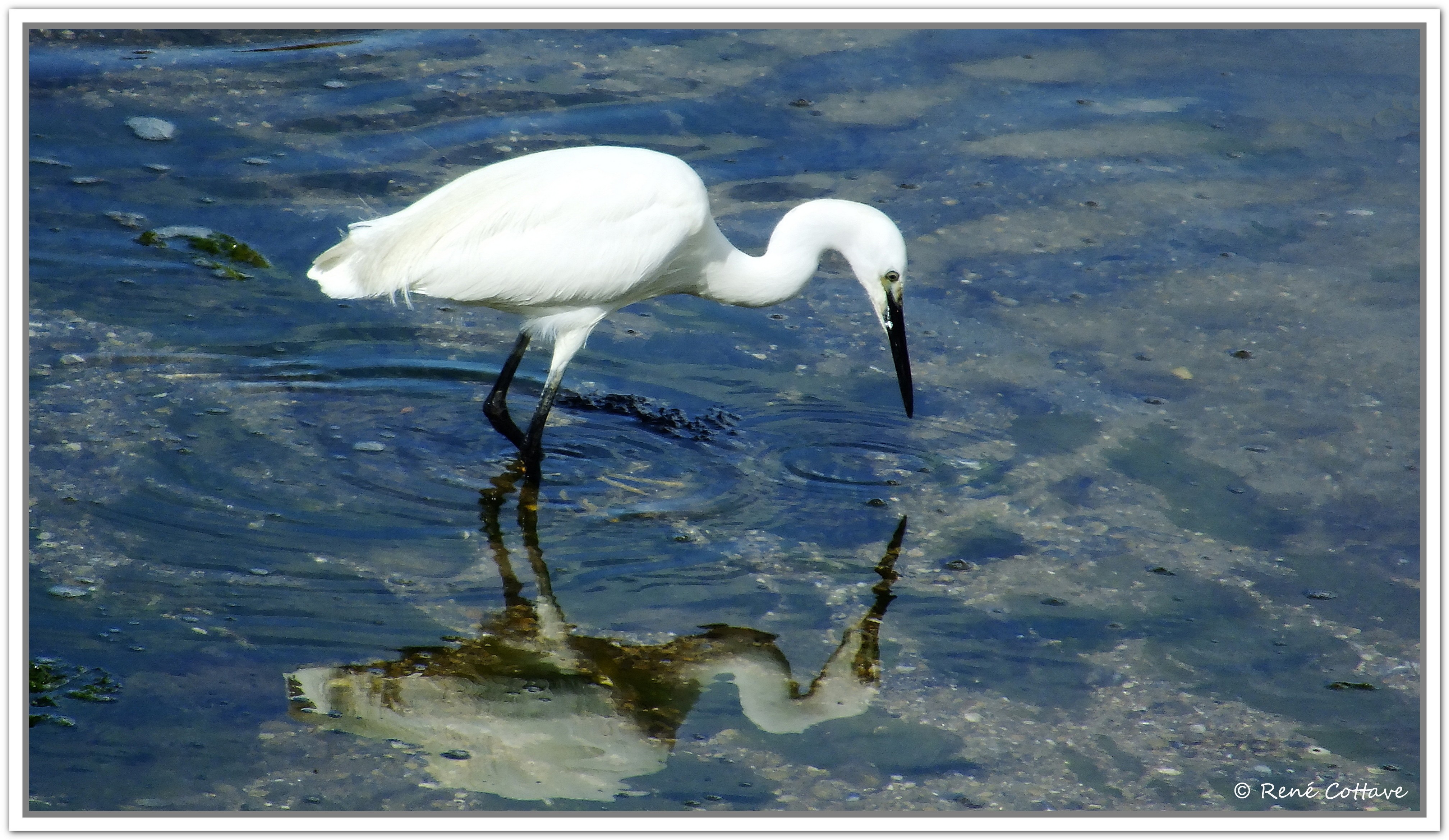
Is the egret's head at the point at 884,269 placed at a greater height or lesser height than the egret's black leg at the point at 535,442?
greater

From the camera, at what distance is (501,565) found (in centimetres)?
460

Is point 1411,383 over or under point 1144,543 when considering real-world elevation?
over

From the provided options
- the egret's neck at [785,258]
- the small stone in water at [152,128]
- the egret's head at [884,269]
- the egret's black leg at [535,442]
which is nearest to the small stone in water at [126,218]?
the small stone in water at [152,128]

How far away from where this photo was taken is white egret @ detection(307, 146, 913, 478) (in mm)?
A: 4969

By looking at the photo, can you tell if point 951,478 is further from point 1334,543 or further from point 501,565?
point 501,565

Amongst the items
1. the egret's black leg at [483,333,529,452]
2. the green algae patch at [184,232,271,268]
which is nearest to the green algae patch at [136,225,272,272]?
the green algae patch at [184,232,271,268]

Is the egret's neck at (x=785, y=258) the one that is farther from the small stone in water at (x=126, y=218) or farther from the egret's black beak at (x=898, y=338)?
the small stone in water at (x=126, y=218)

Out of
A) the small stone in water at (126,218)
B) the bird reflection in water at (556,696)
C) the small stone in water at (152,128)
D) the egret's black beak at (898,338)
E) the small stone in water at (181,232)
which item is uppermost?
the small stone in water at (152,128)

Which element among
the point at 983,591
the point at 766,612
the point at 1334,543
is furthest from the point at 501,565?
A: the point at 1334,543

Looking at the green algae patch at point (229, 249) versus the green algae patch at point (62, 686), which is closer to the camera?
the green algae patch at point (62, 686)

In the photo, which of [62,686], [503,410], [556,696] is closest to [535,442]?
[503,410]

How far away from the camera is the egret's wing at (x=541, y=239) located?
16.3 ft
